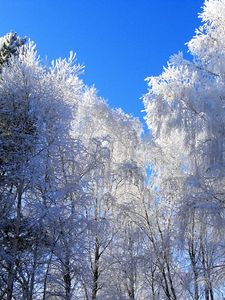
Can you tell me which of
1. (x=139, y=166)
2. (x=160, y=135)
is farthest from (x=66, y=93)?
(x=139, y=166)

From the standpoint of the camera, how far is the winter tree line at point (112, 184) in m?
9.74

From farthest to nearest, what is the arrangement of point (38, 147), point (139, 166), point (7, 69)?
point (139, 166) < point (7, 69) < point (38, 147)

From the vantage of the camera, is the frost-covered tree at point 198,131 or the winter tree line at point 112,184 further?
the winter tree line at point 112,184

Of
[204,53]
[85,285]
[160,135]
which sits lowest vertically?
[85,285]

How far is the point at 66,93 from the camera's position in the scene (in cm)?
1130

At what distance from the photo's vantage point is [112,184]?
1313 cm

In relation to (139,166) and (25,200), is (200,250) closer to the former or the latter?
(139,166)

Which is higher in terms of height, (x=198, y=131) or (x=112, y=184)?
(x=198, y=131)

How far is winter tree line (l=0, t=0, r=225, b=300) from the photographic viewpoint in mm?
9742

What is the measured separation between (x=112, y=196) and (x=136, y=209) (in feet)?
3.35

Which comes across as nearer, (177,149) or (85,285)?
(85,285)

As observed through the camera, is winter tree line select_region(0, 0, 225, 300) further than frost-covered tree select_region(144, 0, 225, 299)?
Yes

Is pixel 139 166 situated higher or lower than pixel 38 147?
higher

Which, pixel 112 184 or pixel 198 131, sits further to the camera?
pixel 112 184
